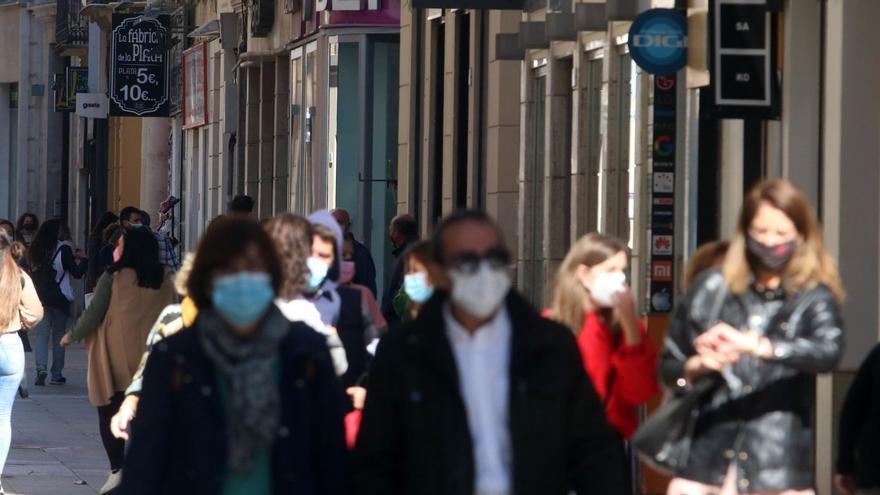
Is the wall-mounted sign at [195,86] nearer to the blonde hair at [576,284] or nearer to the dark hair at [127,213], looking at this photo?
the dark hair at [127,213]

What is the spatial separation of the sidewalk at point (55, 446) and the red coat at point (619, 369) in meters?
6.13

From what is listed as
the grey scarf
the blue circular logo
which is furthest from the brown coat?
the grey scarf

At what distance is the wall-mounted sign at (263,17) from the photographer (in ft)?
116

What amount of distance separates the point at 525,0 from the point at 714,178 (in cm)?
585

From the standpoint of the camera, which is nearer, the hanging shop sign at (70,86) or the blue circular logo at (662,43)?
the blue circular logo at (662,43)

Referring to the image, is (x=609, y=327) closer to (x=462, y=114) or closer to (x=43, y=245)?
(x=462, y=114)

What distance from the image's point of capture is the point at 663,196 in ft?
52.6

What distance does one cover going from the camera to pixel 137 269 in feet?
47.3

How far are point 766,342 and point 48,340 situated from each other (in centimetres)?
1897

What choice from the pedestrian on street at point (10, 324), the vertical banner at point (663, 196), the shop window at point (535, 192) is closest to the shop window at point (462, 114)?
the shop window at point (535, 192)

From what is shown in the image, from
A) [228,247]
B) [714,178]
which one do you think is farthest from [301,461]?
[714,178]

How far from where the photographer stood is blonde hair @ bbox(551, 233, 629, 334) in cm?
900

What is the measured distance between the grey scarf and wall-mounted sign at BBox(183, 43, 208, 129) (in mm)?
35097

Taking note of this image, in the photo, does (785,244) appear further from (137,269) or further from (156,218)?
(156,218)
